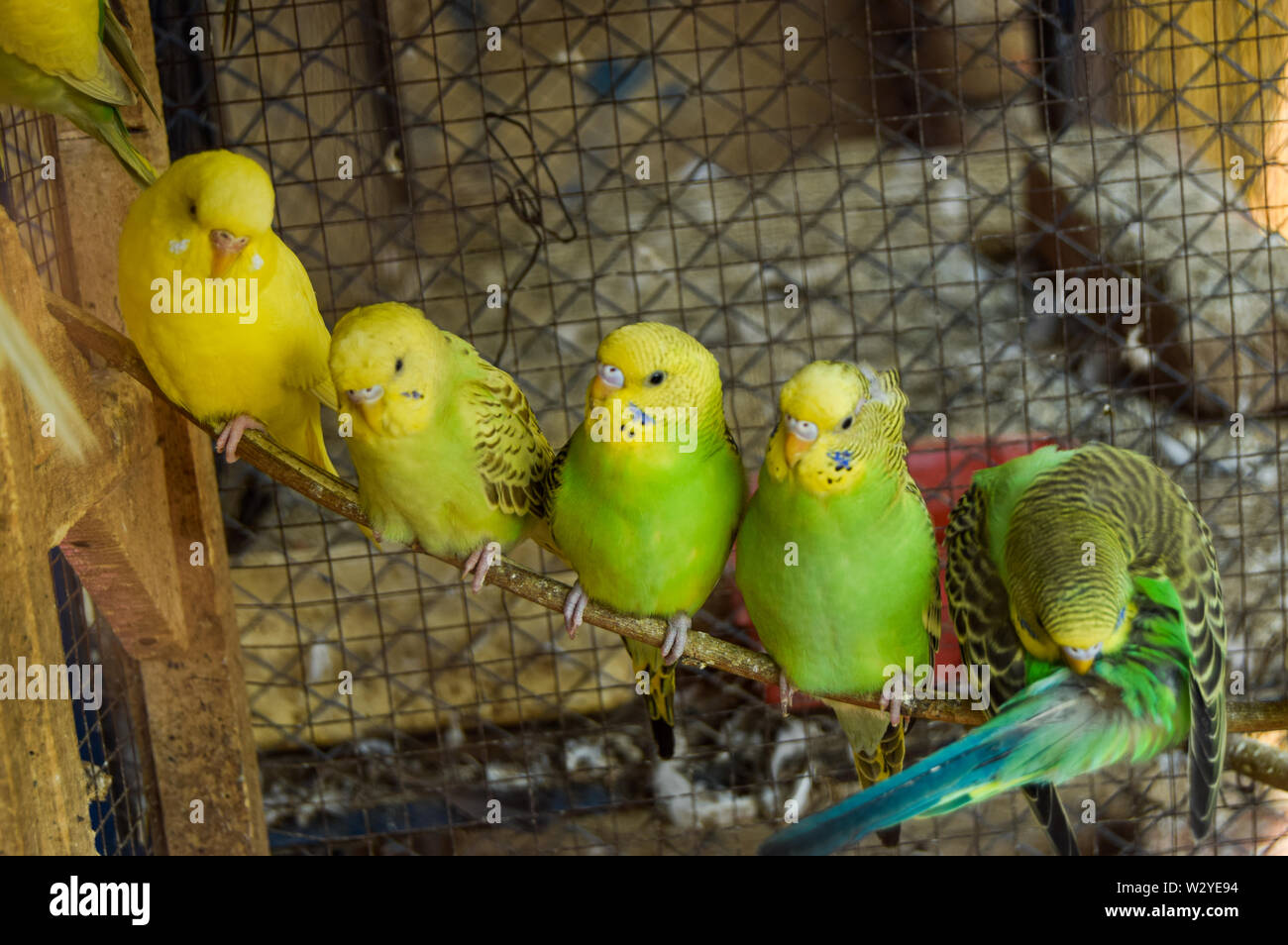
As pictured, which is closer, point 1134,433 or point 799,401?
point 799,401

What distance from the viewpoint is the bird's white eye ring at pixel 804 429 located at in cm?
144

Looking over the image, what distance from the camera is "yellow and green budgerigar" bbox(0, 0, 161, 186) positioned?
1527 millimetres

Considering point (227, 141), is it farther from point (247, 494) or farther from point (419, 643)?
point (419, 643)

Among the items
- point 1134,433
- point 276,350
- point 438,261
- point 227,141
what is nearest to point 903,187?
point 1134,433

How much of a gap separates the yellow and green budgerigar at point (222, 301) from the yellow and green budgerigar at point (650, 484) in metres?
0.50

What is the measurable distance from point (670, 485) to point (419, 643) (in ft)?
6.48

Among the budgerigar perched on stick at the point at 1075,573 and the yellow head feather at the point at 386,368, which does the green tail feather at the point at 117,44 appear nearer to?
the yellow head feather at the point at 386,368

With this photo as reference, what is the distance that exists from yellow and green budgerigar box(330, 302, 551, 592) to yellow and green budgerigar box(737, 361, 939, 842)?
0.40 m

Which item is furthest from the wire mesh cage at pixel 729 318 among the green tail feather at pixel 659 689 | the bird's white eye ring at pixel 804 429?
the bird's white eye ring at pixel 804 429

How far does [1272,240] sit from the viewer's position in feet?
10.5

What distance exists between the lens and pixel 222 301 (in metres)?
1.72

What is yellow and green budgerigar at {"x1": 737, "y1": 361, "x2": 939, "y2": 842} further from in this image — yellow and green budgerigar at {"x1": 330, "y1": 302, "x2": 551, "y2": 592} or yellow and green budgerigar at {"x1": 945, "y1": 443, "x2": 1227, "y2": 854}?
yellow and green budgerigar at {"x1": 330, "y1": 302, "x2": 551, "y2": 592}

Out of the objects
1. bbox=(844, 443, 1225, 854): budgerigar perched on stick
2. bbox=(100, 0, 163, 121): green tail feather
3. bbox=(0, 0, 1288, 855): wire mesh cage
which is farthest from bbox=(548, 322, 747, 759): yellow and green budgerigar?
bbox=(0, 0, 1288, 855): wire mesh cage

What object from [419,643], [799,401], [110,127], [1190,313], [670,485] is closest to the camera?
[799,401]
